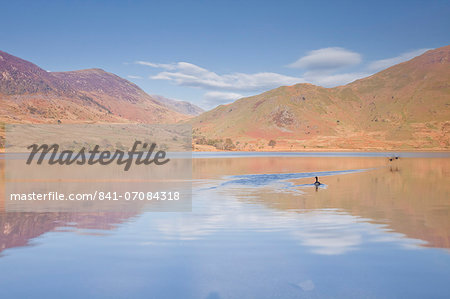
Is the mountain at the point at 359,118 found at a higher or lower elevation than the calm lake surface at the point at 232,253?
higher

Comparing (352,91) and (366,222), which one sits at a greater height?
(352,91)

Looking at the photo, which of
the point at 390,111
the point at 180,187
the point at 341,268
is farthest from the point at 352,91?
the point at 341,268

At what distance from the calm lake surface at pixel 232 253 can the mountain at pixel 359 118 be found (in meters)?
106

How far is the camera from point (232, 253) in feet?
32.1

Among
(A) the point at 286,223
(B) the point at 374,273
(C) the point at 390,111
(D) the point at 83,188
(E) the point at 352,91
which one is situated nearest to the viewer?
(B) the point at 374,273

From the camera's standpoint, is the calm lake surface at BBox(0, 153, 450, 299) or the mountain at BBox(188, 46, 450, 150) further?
the mountain at BBox(188, 46, 450, 150)

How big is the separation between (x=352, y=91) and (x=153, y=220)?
20120 centimetres

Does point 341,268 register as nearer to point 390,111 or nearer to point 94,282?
point 94,282

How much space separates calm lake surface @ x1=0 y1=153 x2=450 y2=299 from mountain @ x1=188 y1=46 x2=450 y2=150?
105529mm

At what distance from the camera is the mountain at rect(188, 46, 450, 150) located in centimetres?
13412

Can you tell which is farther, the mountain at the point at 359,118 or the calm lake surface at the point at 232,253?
the mountain at the point at 359,118

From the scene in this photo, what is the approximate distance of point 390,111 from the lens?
536ft

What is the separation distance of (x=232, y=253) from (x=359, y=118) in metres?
175

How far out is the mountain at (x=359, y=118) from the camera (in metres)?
A: 134
